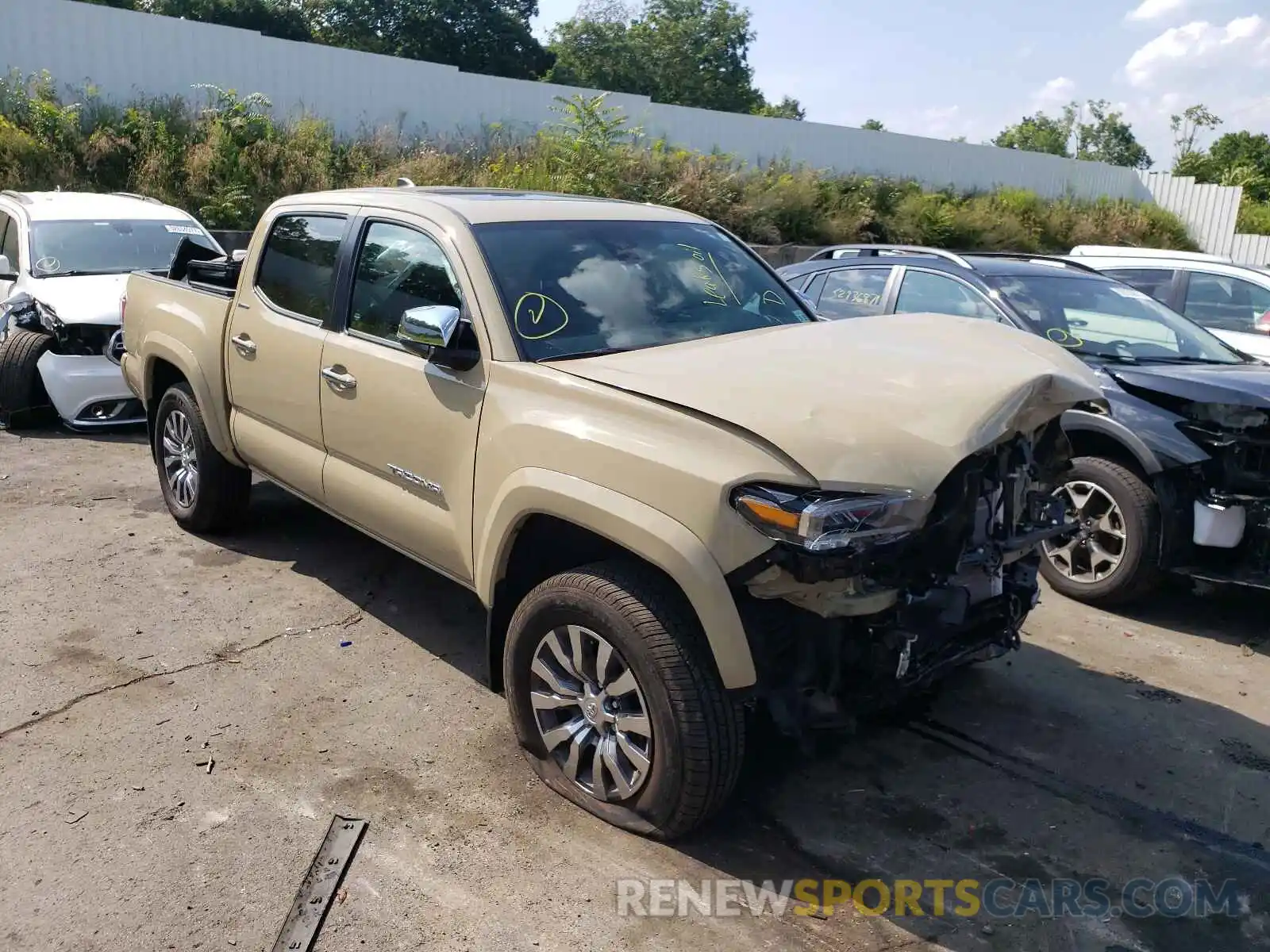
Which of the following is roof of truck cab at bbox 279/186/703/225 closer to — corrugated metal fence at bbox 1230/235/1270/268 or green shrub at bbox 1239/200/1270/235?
corrugated metal fence at bbox 1230/235/1270/268

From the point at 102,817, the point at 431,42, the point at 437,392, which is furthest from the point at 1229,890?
the point at 431,42

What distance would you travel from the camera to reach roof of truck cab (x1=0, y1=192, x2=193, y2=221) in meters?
9.31

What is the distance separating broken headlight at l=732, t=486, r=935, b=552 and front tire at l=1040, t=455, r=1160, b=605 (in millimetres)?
2574

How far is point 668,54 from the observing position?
60312 millimetres

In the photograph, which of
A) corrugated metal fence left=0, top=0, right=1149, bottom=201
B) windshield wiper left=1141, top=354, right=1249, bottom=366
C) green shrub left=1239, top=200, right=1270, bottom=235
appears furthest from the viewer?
green shrub left=1239, top=200, right=1270, bottom=235

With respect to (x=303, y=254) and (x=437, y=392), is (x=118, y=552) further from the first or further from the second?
(x=437, y=392)

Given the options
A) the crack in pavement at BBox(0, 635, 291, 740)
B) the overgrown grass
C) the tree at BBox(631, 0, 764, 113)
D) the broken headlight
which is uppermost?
the tree at BBox(631, 0, 764, 113)

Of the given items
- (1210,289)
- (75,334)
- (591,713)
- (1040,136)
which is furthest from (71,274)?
(1040,136)

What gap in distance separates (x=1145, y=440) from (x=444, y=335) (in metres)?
3.65

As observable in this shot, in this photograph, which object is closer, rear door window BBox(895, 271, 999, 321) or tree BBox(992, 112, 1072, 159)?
rear door window BBox(895, 271, 999, 321)

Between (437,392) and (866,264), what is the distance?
14.2 ft

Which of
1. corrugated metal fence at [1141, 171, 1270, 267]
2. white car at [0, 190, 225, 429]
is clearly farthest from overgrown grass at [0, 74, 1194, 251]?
corrugated metal fence at [1141, 171, 1270, 267]

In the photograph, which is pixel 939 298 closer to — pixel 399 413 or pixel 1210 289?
pixel 1210 289

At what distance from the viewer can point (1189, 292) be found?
340 inches
